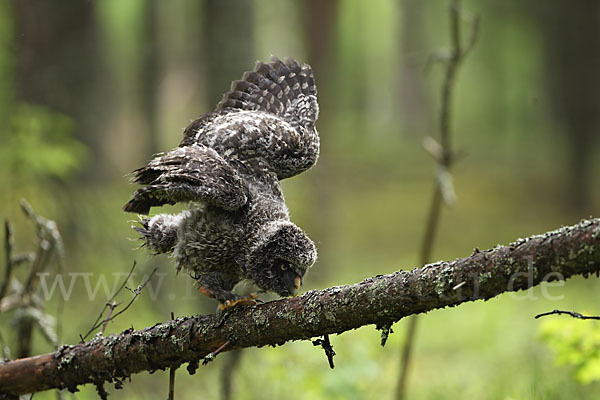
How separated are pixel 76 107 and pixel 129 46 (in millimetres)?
18851

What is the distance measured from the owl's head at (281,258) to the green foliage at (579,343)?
1583 mm

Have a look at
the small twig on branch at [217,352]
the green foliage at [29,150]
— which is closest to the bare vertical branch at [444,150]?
the small twig on branch at [217,352]

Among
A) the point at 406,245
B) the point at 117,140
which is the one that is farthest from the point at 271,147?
the point at 117,140

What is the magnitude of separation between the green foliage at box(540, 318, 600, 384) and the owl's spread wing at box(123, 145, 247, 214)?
2033mm

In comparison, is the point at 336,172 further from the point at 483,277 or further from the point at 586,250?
the point at 586,250

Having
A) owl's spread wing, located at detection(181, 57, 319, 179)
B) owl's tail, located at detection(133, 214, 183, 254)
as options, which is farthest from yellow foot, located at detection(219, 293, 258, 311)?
owl's spread wing, located at detection(181, 57, 319, 179)

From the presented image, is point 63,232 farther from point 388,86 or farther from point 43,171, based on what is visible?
point 388,86

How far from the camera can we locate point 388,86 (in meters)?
Result: 43.8

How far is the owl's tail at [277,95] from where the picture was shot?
4523 mm

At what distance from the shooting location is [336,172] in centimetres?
1655

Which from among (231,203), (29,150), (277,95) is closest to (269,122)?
(277,95)

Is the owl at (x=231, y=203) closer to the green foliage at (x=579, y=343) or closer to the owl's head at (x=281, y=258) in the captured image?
the owl's head at (x=281, y=258)

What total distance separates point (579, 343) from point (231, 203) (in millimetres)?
2244

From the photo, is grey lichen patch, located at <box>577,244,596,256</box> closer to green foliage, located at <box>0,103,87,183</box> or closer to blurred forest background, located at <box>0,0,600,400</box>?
blurred forest background, located at <box>0,0,600,400</box>
